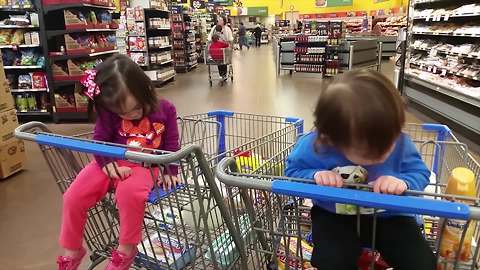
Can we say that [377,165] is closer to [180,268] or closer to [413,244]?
[413,244]

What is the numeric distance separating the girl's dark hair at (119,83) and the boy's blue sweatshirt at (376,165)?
78cm

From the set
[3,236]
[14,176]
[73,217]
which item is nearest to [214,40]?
[14,176]

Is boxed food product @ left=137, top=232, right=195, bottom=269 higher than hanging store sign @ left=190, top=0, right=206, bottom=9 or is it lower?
lower

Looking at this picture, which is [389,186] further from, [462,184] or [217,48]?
[217,48]

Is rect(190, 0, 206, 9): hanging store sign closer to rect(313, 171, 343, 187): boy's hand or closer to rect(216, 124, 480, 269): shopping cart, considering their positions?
rect(216, 124, 480, 269): shopping cart

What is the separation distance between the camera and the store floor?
8.72ft

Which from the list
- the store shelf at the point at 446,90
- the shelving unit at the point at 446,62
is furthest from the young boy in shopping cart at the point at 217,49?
the store shelf at the point at 446,90

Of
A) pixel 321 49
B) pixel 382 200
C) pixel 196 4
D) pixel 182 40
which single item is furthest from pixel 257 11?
pixel 382 200

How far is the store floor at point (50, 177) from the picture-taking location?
2.66 m

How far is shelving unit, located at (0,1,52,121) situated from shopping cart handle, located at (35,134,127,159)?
4907mm

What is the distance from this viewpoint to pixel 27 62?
19.5 feet

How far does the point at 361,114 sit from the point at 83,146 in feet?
3.12

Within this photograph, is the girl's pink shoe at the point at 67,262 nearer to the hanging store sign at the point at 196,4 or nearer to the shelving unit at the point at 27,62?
the shelving unit at the point at 27,62

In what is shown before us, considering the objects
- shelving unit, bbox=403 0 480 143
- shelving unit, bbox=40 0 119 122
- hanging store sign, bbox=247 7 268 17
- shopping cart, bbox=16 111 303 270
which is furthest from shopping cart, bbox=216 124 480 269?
hanging store sign, bbox=247 7 268 17
